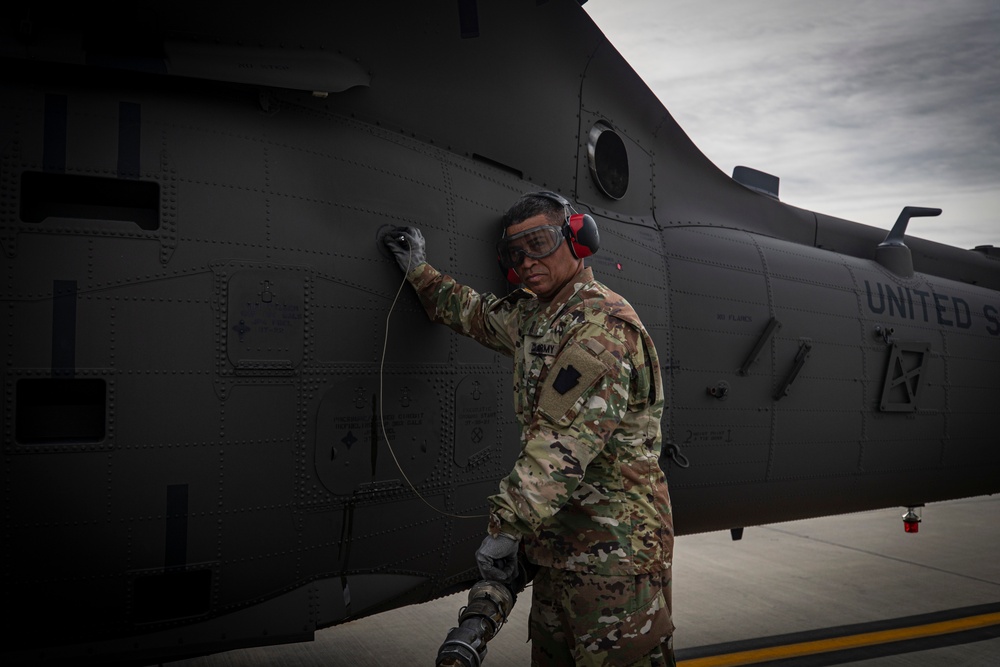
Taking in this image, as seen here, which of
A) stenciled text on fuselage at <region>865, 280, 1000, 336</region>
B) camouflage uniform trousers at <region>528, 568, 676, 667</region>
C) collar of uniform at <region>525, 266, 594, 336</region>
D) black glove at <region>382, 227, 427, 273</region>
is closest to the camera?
camouflage uniform trousers at <region>528, 568, 676, 667</region>

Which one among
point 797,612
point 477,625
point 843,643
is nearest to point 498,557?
point 477,625

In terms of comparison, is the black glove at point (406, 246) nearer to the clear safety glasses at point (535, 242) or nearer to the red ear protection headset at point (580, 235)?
the clear safety glasses at point (535, 242)

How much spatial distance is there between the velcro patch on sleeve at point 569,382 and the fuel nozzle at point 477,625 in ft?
1.70

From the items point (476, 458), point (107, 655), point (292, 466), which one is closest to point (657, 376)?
point (476, 458)

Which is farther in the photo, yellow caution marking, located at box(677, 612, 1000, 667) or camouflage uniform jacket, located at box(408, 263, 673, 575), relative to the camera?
yellow caution marking, located at box(677, 612, 1000, 667)

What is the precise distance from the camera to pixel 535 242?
286cm

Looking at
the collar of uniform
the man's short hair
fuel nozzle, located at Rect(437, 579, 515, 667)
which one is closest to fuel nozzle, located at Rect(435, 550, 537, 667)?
fuel nozzle, located at Rect(437, 579, 515, 667)

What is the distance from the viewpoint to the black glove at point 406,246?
325 centimetres

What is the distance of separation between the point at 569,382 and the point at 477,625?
2.44ft

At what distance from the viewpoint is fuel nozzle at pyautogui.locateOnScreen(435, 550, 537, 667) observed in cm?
215

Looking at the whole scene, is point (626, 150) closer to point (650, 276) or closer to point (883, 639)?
point (650, 276)

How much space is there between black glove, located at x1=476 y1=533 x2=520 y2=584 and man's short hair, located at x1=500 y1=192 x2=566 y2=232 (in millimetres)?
1101

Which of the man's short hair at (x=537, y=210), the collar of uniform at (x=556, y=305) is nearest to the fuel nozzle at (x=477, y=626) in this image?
the collar of uniform at (x=556, y=305)

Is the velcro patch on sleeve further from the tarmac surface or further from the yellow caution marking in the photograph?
the yellow caution marking
